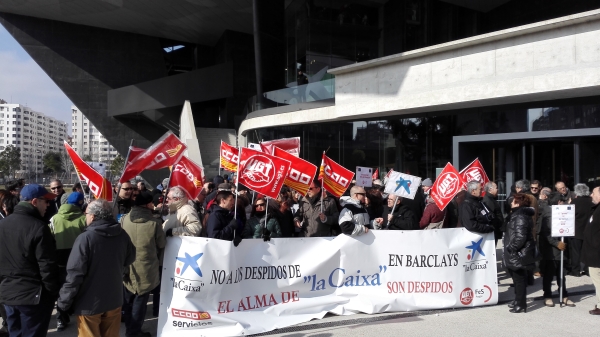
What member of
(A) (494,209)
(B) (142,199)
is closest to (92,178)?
(B) (142,199)

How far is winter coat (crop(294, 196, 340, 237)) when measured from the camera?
25.7 feet

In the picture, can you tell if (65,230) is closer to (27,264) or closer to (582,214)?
(27,264)

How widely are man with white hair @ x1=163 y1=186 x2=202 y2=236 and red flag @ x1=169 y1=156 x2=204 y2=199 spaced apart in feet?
3.27

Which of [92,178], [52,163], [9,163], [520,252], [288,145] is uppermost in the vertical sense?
[52,163]

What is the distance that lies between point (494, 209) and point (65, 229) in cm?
649

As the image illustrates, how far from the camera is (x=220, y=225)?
20.6ft

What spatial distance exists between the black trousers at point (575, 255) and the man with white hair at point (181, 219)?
7014 mm

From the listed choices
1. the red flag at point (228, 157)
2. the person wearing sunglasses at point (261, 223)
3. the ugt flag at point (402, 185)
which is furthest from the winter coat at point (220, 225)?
the red flag at point (228, 157)

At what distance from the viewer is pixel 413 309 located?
23.5 ft

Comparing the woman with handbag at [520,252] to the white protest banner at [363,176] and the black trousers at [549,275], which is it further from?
the white protest banner at [363,176]

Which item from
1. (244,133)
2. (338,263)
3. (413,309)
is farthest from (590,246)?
(244,133)

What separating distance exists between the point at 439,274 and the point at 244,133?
2066cm

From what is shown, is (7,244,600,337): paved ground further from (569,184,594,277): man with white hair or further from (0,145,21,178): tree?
(0,145,21,178): tree

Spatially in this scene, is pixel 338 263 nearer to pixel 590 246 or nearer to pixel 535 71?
pixel 590 246
